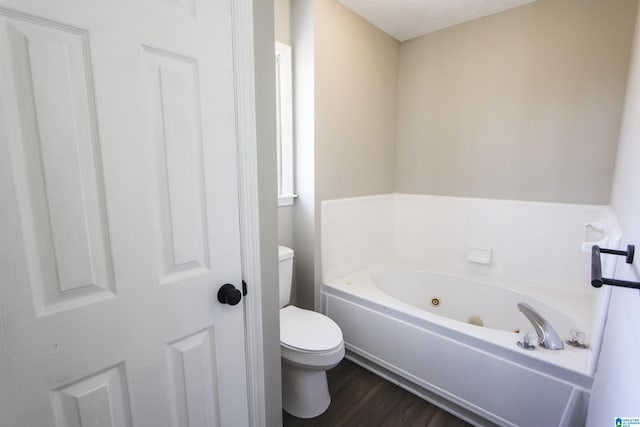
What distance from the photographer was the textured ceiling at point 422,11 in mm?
1970

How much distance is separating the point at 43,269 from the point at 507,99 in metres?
2.67

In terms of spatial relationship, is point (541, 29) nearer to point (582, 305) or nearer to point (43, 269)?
point (582, 305)

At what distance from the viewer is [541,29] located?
192 cm

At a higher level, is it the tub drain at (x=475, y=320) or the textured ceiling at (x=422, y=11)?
the textured ceiling at (x=422, y=11)

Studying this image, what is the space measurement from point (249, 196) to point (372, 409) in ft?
4.91

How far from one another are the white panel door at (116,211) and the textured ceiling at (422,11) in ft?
5.38

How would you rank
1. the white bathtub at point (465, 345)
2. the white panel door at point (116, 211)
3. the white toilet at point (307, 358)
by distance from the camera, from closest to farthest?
the white panel door at point (116, 211) < the white bathtub at point (465, 345) < the white toilet at point (307, 358)

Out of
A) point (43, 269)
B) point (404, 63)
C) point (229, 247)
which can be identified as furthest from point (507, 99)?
point (43, 269)

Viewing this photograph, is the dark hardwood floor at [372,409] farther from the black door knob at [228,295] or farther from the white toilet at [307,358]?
the black door knob at [228,295]

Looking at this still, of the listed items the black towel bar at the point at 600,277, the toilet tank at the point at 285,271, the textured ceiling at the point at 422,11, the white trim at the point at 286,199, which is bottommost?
the toilet tank at the point at 285,271

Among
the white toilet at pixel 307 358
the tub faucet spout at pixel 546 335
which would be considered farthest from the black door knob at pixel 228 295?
the tub faucet spout at pixel 546 335

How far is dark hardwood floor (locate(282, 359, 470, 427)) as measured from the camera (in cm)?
156

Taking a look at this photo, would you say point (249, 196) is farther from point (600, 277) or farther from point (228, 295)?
point (600, 277)

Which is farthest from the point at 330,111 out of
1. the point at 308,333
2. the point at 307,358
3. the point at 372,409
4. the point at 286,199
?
the point at 372,409
